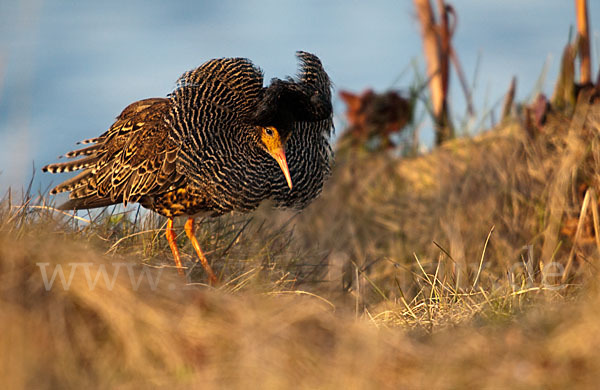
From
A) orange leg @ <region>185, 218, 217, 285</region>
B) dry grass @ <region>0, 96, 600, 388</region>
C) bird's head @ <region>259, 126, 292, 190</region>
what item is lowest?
orange leg @ <region>185, 218, 217, 285</region>

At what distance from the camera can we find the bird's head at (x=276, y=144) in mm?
4156

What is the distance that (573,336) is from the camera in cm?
226

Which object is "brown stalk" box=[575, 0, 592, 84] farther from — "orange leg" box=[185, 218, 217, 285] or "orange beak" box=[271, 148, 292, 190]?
"orange leg" box=[185, 218, 217, 285]

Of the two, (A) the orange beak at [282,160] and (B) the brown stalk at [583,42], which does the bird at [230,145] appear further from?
(B) the brown stalk at [583,42]

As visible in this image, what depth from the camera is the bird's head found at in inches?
164

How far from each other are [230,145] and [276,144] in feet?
1.01

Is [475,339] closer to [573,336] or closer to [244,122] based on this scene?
[573,336]

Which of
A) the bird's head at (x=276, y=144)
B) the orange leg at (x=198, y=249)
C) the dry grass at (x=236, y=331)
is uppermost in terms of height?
the bird's head at (x=276, y=144)

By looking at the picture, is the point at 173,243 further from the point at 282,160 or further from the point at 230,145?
the point at 282,160

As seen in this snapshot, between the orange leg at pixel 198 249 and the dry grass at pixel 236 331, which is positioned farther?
the orange leg at pixel 198 249

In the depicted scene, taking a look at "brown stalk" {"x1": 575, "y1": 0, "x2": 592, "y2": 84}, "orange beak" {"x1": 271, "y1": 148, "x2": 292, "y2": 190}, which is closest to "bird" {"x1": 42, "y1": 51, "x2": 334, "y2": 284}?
"orange beak" {"x1": 271, "y1": 148, "x2": 292, "y2": 190}

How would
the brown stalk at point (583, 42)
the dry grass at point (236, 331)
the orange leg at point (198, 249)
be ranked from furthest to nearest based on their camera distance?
the brown stalk at point (583, 42) → the orange leg at point (198, 249) → the dry grass at point (236, 331)

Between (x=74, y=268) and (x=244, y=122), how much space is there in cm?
184

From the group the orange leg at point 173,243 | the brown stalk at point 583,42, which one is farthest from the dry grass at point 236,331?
the brown stalk at point 583,42
